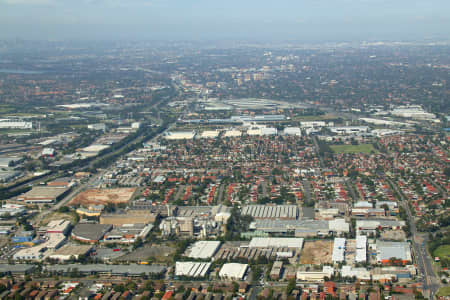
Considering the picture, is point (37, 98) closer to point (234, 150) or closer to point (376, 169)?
point (234, 150)

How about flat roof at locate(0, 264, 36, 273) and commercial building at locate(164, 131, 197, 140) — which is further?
commercial building at locate(164, 131, 197, 140)

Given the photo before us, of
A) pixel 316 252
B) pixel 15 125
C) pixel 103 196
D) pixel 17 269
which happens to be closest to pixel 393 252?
pixel 316 252

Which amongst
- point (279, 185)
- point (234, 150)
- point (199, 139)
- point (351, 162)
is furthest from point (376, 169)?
point (199, 139)

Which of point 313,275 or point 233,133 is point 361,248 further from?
point 233,133

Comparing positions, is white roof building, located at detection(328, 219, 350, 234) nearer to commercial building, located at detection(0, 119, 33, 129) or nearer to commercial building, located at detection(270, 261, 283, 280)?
commercial building, located at detection(270, 261, 283, 280)

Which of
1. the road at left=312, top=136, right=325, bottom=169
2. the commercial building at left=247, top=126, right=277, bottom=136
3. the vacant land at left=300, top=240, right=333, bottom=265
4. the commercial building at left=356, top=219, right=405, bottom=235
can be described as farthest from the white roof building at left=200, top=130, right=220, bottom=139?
the vacant land at left=300, top=240, right=333, bottom=265
